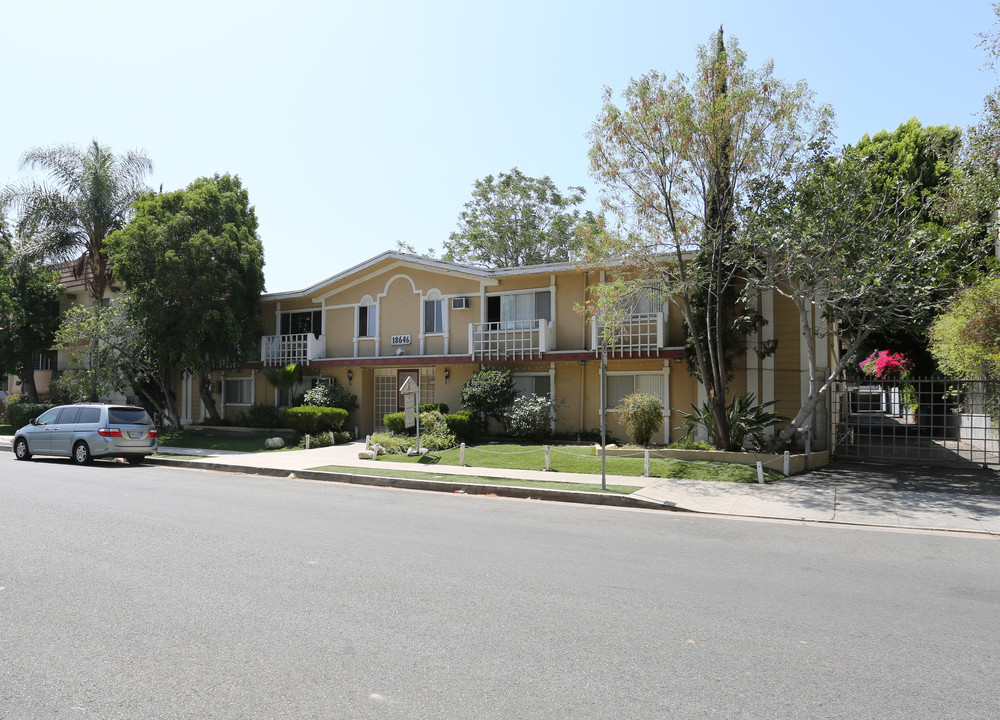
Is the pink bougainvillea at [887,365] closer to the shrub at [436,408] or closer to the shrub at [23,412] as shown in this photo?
the shrub at [436,408]

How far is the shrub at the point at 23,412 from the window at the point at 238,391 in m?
8.15

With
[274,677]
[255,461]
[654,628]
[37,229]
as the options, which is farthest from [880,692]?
[37,229]

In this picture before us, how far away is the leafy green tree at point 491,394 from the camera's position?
826 inches

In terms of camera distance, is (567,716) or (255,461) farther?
(255,461)

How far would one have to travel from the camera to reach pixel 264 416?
25.4 meters

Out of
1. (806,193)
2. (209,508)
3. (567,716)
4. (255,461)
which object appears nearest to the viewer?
(567,716)

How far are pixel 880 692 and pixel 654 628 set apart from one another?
1507mm

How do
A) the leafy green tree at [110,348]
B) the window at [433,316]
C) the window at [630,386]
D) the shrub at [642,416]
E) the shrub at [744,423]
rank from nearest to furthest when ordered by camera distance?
the shrub at [744,423] < the shrub at [642,416] < the window at [630,386] < the window at [433,316] < the leafy green tree at [110,348]

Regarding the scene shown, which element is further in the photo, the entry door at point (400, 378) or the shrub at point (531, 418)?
the entry door at point (400, 378)

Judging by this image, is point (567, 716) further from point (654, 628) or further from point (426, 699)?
point (654, 628)

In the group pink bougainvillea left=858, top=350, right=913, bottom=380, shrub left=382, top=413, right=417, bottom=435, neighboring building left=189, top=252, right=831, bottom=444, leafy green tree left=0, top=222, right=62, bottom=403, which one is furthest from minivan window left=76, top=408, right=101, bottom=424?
pink bougainvillea left=858, top=350, right=913, bottom=380

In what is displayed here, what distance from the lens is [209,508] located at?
34.1 ft

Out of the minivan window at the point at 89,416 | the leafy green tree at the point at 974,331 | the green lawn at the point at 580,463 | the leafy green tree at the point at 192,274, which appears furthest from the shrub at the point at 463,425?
the leafy green tree at the point at 974,331

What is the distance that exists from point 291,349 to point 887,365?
23596 millimetres
